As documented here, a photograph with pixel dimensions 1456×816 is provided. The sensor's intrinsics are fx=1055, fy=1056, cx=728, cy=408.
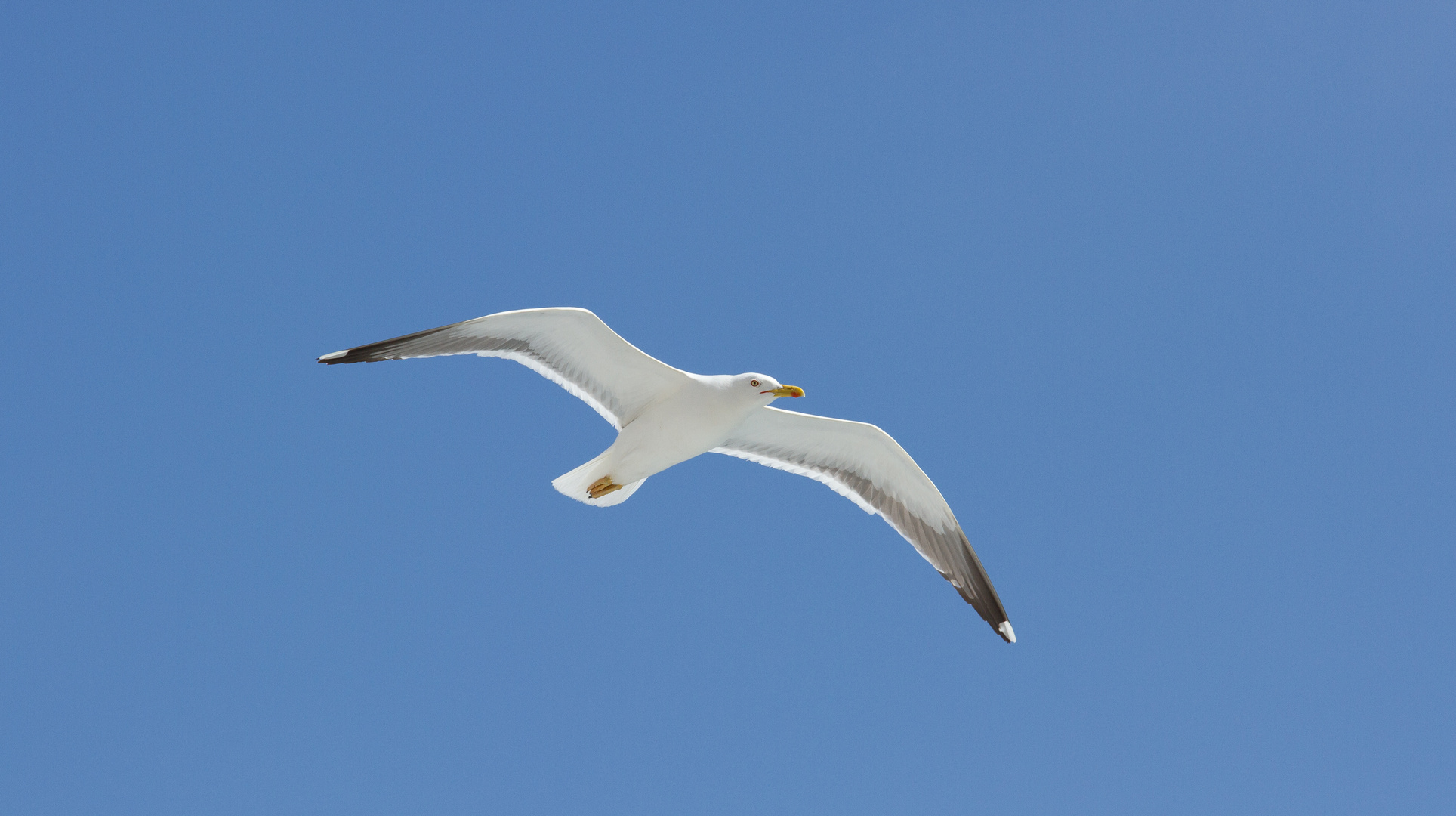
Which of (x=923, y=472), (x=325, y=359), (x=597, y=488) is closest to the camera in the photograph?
(x=325, y=359)

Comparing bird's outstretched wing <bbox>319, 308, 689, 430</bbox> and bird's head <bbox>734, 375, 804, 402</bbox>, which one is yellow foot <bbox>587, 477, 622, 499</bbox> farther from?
bird's head <bbox>734, 375, 804, 402</bbox>

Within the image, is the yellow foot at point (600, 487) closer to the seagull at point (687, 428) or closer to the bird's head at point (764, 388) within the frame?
the seagull at point (687, 428)

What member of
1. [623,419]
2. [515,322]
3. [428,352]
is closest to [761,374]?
[623,419]

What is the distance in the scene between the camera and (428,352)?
8.57 meters

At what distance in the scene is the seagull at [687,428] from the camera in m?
8.62

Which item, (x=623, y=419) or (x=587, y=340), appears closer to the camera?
(x=587, y=340)

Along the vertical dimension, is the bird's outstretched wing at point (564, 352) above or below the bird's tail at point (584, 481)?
above

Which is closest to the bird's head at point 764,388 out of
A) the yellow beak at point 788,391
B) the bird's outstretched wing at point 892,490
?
the yellow beak at point 788,391

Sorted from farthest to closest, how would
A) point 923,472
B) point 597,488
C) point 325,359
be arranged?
point 923,472 → point 597,488 → point 325,359

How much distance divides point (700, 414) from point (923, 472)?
245 centimetres

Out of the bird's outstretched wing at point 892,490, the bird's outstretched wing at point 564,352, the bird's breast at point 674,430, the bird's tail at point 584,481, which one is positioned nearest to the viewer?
the bird's outstretched wing at point 564,352

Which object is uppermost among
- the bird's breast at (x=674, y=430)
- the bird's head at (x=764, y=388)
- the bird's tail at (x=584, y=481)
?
the bird's head at (x=764, y=388)

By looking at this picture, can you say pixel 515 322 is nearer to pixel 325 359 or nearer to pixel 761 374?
pixel 325 359

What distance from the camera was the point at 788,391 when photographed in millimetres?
8648
